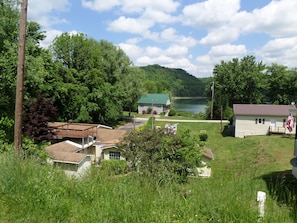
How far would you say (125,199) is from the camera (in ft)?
11.2

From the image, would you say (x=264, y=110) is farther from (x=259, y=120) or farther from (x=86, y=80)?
(x=86, y=80)

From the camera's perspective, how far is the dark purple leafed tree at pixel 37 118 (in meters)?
14.8

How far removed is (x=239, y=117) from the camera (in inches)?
1142

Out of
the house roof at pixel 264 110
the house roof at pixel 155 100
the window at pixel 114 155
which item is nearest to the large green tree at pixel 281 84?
the house roof at pixel 264 110

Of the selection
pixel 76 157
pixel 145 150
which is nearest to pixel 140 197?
pixel 145 150

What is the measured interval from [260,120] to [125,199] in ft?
93.5

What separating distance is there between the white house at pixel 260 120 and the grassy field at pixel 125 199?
26106 millimetres

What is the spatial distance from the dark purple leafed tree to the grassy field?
11054 mm

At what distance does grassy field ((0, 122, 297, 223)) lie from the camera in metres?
3.05

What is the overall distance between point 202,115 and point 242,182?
42.4 meters

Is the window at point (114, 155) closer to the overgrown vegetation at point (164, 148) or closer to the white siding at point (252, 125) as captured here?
the overgrown vegetation at point (164, 148)

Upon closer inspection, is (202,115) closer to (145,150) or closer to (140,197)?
(145,150)

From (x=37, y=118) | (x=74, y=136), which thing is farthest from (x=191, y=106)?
(x=37, y=118)

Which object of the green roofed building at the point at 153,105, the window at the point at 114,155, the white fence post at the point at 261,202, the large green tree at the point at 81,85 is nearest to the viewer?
the white fence post at the point at 261,202
